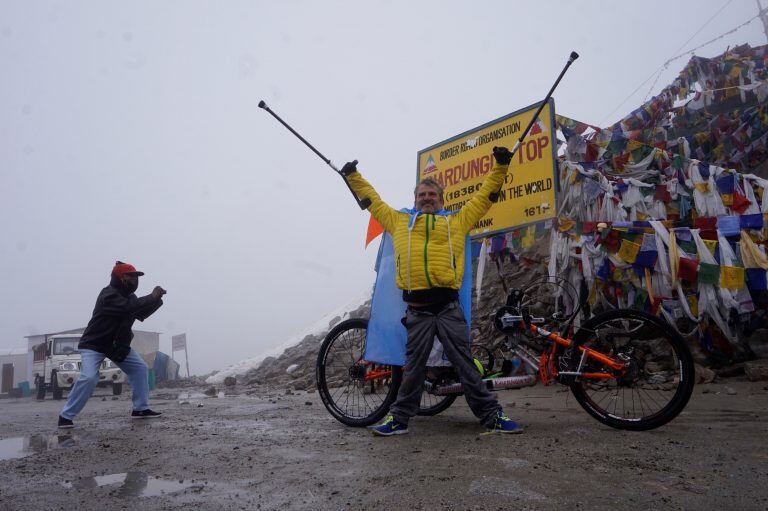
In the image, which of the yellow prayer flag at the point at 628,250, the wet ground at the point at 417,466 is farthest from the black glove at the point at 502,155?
the yellow prayer flag at the point at 628,250

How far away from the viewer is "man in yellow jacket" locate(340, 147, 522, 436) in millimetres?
3816

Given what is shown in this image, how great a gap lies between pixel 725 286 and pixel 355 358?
4.16 meters

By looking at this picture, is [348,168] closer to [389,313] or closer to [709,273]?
[389,313]

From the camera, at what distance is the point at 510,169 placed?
707 cm

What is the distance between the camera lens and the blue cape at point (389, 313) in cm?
432

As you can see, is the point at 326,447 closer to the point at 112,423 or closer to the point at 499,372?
the point at 499,372

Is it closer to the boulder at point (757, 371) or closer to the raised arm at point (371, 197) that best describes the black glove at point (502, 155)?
the raised arm at point (371, 197)

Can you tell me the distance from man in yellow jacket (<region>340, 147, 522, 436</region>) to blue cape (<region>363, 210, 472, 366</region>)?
0.30 meters

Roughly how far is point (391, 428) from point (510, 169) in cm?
446

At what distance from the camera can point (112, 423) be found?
5887 millimetres

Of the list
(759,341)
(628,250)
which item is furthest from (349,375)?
(759,341)

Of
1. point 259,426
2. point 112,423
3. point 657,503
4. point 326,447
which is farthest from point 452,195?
point 657,503

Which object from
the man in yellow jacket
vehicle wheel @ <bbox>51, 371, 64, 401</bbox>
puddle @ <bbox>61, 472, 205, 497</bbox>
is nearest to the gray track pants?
the man in yellow jacket

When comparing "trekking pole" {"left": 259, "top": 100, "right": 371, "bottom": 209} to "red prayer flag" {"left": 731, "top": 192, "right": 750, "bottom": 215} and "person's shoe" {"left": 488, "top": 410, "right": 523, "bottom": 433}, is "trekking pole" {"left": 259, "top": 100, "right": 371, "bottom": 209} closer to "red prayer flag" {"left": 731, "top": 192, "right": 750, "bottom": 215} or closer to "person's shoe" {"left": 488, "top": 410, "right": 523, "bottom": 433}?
"person's shoe" {"left": 488, "top": 410, "right": 523, "bottom": 433}
